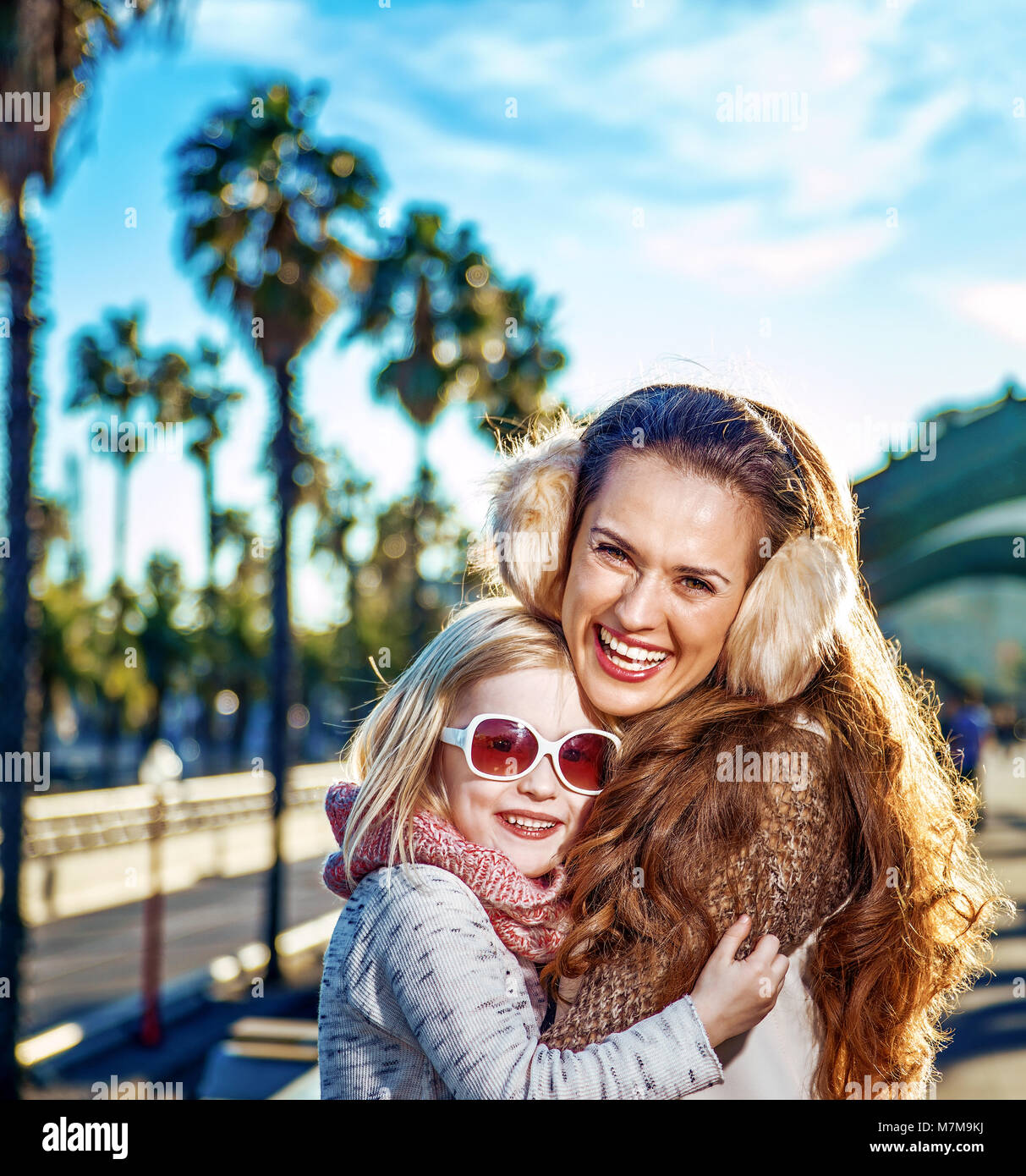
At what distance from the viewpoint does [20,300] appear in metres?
8.45

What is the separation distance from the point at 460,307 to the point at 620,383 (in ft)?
45.4

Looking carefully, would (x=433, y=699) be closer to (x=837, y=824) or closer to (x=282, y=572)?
(x=837, y=824)

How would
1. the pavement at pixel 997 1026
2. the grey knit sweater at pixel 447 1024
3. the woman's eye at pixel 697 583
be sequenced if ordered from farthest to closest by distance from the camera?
the pavement at pixel 997 1026
the woman's eye at pixel 697 583
the grey knit sweater at pixel 447 1024

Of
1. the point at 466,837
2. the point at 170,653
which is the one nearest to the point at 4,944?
the point at 466,837

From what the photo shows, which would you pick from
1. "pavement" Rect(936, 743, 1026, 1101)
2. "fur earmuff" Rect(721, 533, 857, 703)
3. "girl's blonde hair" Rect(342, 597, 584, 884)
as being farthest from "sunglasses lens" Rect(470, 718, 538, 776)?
"pavement" Rect(936, 743, 1026, 1101)

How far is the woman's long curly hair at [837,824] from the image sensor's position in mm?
1854

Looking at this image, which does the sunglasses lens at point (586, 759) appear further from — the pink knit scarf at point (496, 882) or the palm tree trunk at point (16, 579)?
the palm tree trunk at point (16, 579)

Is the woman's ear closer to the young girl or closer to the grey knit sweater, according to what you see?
the young girl

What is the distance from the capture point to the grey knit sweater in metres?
1.73

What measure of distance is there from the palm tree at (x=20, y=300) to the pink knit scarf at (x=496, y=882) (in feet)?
23.9

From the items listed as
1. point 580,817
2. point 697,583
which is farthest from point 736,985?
point 697,583

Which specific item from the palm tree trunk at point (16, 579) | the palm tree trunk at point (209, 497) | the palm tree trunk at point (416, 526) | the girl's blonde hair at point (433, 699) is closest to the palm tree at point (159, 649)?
the palm tree trunk at point (209, 497)

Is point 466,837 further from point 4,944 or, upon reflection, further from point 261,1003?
point 261,1003

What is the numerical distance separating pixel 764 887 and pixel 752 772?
196mm
